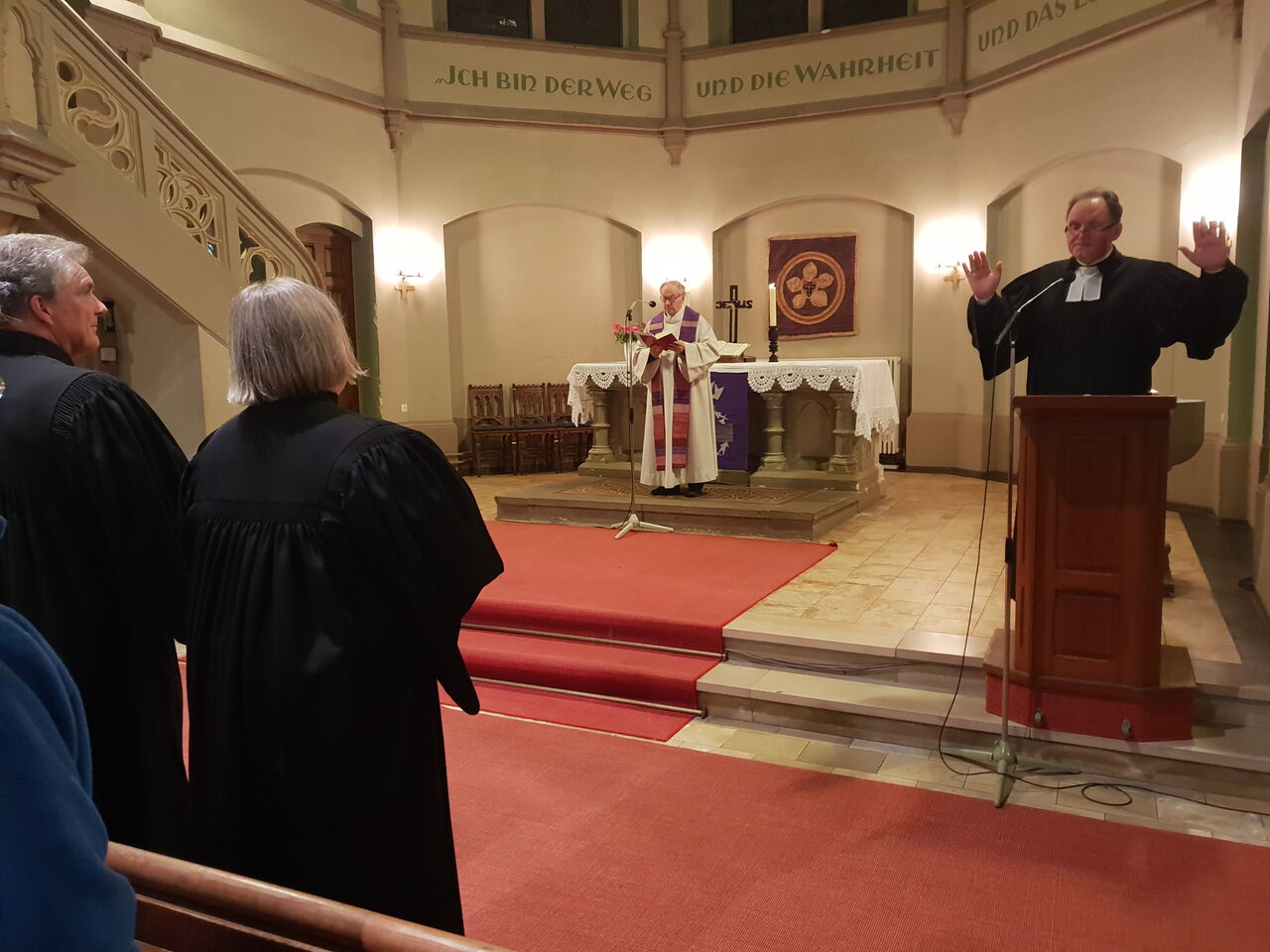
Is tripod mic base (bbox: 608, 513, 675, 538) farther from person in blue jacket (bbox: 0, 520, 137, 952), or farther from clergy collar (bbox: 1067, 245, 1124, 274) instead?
person in blue jacket (bbox: 0, 520, 137, 952)

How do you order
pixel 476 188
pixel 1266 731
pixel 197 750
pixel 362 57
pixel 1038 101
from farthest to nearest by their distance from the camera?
1. pixel 476 188
2. pixel 362 57
3. pixel 1038 101
4. pixel 1266 731
5. pixel 197 750

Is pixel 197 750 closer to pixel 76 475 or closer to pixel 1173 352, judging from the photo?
pixel 76 475

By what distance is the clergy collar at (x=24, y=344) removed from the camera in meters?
2.03

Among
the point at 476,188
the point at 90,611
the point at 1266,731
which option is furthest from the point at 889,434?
the point at 90,611

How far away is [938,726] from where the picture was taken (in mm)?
3555

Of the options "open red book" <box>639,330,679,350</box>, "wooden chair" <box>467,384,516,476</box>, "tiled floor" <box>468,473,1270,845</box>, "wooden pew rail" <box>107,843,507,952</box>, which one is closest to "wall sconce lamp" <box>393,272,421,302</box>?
"wooden chair" <box>467,384,516,476</box>

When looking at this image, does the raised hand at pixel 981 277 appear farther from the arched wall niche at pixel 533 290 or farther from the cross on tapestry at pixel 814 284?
the arched wall niche at pixel 533 290

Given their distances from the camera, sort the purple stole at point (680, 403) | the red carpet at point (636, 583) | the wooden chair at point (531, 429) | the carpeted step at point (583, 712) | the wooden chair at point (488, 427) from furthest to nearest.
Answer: the wooden chair at point (531, 429) < the wooden chair at point (488, 427) < the purple stole at point (680, 403) < the red carpet at point (636, 583) < the carpeted step at point (583, 712)

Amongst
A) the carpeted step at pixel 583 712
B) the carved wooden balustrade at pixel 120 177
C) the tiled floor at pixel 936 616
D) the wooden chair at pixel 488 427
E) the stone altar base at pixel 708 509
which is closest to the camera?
the tiled floor at pixel 936 616

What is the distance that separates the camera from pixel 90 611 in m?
2.07

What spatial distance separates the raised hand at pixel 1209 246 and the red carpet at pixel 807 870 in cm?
181

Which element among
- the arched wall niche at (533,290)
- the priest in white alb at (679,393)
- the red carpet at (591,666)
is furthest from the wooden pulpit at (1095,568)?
the arched wall niche at (533,290)

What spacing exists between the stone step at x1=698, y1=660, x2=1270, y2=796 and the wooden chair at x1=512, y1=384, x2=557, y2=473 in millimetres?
6475

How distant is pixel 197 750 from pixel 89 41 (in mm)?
4686
